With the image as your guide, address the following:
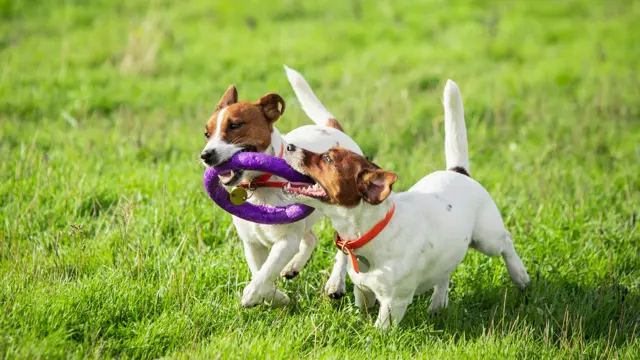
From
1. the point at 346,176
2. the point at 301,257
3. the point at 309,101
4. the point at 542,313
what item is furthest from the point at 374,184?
the point at 309,101

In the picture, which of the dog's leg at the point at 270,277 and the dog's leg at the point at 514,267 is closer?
the dog's leg at the point at 270,277

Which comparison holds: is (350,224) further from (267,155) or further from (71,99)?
(71,99)

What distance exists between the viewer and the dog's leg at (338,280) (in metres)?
5.61

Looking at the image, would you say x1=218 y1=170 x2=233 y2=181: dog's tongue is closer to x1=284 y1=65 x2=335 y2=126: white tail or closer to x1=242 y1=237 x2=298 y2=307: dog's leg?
x1=242 y1=237 x2=298 y2=307: dog's leg

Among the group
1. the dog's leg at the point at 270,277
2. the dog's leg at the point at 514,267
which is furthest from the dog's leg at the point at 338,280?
the dog's leg at the point at 514,267

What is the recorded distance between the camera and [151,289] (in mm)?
5340

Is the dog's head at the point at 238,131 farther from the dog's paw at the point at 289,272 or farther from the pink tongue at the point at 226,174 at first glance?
the dog's paw at the point at 289,272

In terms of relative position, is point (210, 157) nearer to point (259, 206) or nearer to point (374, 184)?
point (259, 206)

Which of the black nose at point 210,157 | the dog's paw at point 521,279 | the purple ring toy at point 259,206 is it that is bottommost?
the dog's paw at point 521,279

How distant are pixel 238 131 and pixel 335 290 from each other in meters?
1.35

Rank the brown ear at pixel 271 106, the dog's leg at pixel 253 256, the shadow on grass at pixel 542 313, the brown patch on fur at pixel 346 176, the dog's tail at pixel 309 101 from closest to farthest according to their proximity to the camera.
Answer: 1. the brown patch on fur at pixel 346 176
2. the shadow on grass at pixel 542 313
3. the brown ear at pixel 271 106
4. the dog's leg at pixel 253 256
5. the dog's tail at pixel 309 101

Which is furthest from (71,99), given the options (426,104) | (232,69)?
(426,104)

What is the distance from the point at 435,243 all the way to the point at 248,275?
1.51 metres

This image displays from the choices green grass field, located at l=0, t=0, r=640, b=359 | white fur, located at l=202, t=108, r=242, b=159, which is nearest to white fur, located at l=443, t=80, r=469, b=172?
green grass field, located at l=0, t=0, r=640, b=359
